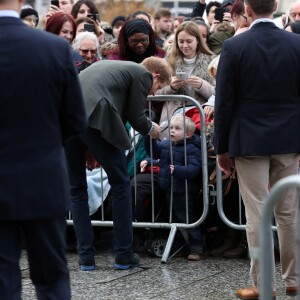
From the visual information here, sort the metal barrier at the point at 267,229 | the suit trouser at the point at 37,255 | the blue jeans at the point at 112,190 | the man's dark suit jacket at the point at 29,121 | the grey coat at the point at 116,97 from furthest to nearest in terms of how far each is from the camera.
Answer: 1. the blue jeans at the point at 112,190
2. the grey coat at the point at 116,97
3. the suit trouser at the point at 37,255
4. the man's dark suit jacket at the point at 29,121
5. the metal barrier at the point at 267,229

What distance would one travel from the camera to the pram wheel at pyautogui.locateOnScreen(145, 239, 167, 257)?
315 inches

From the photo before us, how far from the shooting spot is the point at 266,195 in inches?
248

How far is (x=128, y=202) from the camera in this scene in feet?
24.8

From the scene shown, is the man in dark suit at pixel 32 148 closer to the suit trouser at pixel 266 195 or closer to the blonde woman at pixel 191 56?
the suit trouser at pixel 266 195

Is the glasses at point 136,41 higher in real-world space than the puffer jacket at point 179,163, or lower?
higher

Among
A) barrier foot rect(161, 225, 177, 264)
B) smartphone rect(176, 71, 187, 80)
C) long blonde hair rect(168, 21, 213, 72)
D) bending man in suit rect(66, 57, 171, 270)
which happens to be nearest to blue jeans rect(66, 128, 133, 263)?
bending man in suit rect(66, 57, 171, 270)

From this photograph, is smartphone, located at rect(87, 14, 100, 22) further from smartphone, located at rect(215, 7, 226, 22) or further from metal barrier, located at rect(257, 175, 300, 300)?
metal barrier, located at rect(257, 175, 300, 300)

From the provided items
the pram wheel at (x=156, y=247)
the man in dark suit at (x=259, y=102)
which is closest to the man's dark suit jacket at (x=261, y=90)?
the man in dark suit at (x=259, y=102)

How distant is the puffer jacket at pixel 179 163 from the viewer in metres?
7.93

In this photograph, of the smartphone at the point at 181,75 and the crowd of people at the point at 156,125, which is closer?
the crowd of people at the point at 156,125

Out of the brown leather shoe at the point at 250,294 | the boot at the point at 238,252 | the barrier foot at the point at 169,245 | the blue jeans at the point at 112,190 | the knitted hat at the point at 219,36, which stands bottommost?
the boot at the point at 238,252

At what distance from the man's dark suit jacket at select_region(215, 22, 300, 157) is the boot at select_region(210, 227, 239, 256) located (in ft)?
6.37

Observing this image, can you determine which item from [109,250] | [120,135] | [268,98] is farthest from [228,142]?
[109,250]

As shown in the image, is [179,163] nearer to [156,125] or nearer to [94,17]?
[156,125]
